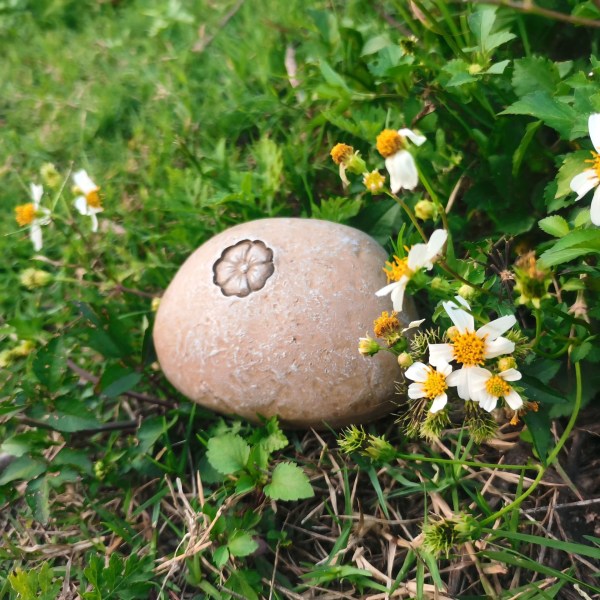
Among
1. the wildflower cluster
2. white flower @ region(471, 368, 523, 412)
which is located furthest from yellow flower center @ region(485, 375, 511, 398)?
the wildflower cluster

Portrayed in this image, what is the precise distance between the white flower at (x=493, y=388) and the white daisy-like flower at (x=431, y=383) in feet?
0.21

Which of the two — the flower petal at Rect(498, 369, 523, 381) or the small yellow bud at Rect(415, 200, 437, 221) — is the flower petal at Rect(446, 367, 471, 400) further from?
the small yellow bud at Rect(415, 200, 437, 221)

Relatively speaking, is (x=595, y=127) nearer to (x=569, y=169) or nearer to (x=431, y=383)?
(x=569, y=169)

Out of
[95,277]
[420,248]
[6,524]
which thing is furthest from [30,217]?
[420,248]

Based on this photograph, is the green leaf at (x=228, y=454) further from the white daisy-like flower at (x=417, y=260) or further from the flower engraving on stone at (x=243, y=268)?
the white daisy-like flower at (x=417, y=260)

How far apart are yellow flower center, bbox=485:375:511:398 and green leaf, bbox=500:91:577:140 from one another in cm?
62

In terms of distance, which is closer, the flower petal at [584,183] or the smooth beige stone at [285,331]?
the flower petal at [584,183]

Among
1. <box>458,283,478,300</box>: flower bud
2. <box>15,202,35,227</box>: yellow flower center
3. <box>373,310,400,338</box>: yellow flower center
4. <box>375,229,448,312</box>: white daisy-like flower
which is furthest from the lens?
<box>15,202,35,227</box>: yellow flower center

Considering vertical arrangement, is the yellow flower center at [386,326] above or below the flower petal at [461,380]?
above

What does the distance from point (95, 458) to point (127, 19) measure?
2.11 m

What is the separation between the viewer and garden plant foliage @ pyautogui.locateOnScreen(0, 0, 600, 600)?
1482mm

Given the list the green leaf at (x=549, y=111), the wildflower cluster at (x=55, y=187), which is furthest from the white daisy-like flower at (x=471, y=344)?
the wildflower cluster at (x=55, y=187)

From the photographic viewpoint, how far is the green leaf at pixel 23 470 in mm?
1768

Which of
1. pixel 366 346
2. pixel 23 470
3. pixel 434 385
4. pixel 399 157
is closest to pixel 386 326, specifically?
pixel 366 346
